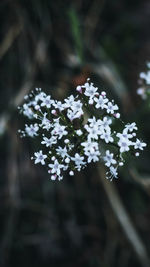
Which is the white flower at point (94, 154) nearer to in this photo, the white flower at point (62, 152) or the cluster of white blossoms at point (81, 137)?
the cluster of white blossoms at point (81, 137)

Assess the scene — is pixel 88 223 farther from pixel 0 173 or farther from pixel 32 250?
pixel 0 173

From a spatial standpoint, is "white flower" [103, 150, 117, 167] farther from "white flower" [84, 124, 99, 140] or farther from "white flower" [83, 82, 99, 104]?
"white flower" [83, 82, 99, 104]

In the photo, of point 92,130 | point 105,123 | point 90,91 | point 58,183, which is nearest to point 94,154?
point 92,130

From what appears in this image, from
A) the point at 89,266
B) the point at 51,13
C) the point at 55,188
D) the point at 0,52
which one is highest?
the point at 51,13

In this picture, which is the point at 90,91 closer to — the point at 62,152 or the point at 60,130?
the point at 60,130

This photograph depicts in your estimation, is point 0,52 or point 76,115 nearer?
point 76,115

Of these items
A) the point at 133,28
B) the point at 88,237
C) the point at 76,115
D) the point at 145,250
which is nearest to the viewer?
the point at 76,115

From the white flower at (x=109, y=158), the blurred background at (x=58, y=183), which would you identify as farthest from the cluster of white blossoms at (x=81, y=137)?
the blurred background at (x=58, y=183)

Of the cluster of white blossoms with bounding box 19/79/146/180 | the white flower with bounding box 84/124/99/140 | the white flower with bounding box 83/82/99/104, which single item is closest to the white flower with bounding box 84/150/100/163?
the cluster of white blossoms with bounding box 19/79/146/180

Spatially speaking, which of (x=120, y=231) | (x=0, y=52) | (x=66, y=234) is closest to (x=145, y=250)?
(x=120, y=231)
